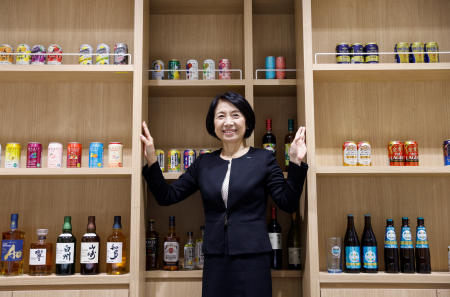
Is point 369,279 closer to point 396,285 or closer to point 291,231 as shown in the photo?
point 396,285

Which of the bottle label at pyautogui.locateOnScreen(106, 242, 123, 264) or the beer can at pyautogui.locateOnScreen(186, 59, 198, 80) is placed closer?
the bottle label at pyautogui.locateOnScreen(106, 242, 123, 264)

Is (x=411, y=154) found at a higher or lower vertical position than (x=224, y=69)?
lower

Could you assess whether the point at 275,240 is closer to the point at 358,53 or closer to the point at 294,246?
the point at 294,246

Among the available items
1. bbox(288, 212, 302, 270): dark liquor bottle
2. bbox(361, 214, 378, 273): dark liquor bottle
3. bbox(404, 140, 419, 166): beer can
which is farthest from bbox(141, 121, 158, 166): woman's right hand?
bbox(404, 140, 419, 166): beer can

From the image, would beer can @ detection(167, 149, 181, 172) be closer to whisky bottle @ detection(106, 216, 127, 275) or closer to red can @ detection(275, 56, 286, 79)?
whisky bottle @ detection(106, 216, 127, 275)

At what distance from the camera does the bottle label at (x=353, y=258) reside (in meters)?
1.87

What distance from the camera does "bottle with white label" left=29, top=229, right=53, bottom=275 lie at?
1.87 m

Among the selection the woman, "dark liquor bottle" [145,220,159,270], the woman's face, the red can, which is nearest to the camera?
the woman

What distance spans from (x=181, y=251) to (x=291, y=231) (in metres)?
0.58

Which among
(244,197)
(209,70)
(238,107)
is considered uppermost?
(209,70)

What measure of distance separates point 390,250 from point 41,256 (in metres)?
1.62

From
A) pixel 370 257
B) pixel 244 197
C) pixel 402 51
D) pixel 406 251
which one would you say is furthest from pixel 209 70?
pixel 406 251

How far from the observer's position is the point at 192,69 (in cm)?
210

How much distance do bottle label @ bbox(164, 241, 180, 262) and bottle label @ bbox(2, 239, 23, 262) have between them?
677 mm
